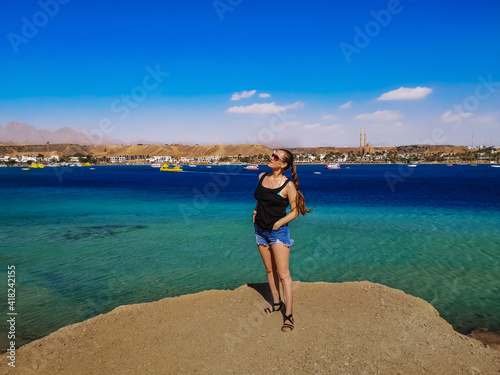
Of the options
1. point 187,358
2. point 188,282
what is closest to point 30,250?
point 188,282

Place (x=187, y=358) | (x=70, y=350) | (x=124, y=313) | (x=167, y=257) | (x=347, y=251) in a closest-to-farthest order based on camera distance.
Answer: (x=187, y=358) < (x=70, y=350) < (x=124, y=313) < (x=167, y=257) < (x=347, y=251)

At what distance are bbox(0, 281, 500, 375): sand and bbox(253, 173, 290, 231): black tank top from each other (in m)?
1.70

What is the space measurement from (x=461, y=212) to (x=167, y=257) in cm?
2328

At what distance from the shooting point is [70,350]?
4.66 meters

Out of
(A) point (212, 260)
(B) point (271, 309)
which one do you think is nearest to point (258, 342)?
(B) point (271, 309)

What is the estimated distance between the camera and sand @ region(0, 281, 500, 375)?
13.8 feet

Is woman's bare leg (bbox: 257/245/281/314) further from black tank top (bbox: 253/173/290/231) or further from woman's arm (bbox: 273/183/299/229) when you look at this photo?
woman's arm (bbox: 273/183/299/229)

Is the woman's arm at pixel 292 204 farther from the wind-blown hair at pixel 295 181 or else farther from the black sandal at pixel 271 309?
the black sandal at pixel 271 309

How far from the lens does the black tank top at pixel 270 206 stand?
4.84 meters

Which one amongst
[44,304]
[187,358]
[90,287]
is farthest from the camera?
[90,287]

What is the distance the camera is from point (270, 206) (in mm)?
4906

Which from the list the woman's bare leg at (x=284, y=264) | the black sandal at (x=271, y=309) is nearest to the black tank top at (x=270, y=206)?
the woman's bare leg at (x=284, y=264)

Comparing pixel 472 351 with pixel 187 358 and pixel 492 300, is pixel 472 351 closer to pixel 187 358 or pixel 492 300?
pixel 187 358

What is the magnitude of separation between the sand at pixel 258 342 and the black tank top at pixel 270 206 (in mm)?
1697
